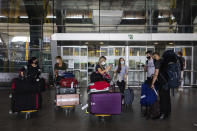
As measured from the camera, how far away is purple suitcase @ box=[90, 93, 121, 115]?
5.02m

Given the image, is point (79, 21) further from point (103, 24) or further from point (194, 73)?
point (194, 73)

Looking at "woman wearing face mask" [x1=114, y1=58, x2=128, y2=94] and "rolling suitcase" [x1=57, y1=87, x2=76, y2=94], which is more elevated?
"woman wearing face mask" [x1=114, y1=58, x2=128, y2=94]

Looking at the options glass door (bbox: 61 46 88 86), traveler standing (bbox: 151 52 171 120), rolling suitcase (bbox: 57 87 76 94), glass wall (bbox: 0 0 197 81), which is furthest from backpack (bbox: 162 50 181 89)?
glass door (bbox: 61 46 88 86)

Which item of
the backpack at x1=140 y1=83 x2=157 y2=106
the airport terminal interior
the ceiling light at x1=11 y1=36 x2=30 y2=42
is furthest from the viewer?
the ceiling light at x1=11 y1=36 x2=30 y2=42

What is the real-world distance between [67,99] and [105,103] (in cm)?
158

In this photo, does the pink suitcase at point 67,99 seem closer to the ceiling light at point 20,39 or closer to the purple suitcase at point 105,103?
the purple suitcase at point 105,103

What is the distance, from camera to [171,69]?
531cm

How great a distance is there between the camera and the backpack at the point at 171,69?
529cm

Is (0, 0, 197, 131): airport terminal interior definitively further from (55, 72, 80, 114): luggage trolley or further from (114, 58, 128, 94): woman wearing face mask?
(55, 72, 80, 114): luggage trolley

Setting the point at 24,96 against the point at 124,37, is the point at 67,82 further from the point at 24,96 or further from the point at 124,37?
the point at 124,37

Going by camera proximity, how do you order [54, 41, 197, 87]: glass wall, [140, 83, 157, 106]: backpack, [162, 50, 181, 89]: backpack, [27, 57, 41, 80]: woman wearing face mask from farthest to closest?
[54, 41, 197, 87]: glass wall → [27, 57, 41, 80]: woman wearing face mask → [140, 83, 157, 106]: backpack → [162, 50, 181, 89]: backpack

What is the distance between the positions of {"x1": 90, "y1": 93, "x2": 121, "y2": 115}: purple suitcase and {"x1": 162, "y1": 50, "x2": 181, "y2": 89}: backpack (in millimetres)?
1440

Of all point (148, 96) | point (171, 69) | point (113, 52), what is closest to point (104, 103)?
point (148, 96)

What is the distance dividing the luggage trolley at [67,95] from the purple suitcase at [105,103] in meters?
1.34
